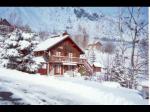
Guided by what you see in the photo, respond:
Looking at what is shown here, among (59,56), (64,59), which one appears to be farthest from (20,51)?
(64,59)

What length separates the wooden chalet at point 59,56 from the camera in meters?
8.47

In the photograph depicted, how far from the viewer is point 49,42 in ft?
27.9

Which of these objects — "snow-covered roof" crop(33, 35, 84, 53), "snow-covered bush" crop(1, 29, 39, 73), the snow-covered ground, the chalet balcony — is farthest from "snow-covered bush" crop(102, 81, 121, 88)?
"snow-covered bush" crop(1, 29, 39, 73)

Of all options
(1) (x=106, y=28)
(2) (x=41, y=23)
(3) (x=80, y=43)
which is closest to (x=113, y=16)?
(1) (x=106, y=28)

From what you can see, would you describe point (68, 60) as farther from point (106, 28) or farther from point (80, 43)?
point (106, 28)

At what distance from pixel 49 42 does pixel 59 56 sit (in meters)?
0.33

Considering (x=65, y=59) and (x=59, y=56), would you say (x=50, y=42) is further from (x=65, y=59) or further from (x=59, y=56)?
(x=65, y=59)

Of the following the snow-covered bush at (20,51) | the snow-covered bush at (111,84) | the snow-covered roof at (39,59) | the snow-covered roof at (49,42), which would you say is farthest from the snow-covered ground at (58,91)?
the snow-covered roof at (49,42)

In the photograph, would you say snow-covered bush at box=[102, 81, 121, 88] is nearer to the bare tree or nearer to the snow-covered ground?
the snow-covered ground

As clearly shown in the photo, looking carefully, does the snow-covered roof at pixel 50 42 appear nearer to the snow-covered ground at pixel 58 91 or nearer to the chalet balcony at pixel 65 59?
the chalet balcony at pixel 65 59

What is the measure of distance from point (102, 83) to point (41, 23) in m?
1.66

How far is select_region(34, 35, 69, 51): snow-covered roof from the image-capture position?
8.45 meters

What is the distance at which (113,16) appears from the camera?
8562 millimetres

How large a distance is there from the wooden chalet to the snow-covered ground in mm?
177
